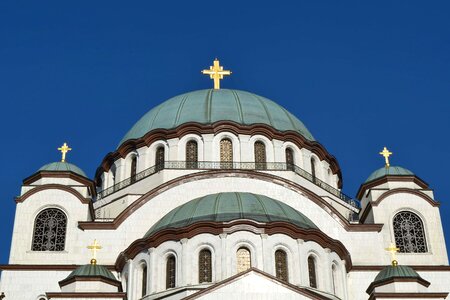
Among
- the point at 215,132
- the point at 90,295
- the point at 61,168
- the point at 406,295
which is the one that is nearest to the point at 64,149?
the point at 61,168

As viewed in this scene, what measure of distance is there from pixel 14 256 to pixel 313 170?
14.0 m

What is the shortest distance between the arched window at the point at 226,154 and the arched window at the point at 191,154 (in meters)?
1.13

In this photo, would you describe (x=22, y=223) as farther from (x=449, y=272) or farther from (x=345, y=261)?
(x=449, y=272)

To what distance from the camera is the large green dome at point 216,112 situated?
130 feet

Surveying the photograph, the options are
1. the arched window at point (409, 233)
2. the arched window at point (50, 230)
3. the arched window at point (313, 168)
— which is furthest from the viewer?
the arched window at point (313, 168)

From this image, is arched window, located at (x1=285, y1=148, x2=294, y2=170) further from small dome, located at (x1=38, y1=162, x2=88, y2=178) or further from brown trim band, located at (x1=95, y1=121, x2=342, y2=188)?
small dome, located at (x1=38, y1=162, x2=88, y2=178)

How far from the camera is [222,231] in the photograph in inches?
1181

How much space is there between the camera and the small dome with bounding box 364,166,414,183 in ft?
120

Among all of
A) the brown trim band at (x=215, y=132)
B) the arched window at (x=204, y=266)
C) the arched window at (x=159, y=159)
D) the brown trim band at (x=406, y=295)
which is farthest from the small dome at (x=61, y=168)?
the brown trim band at (x=406, y=295)

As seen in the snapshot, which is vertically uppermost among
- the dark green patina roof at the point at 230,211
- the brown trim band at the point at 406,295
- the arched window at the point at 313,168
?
the arched window at the point at 313,168

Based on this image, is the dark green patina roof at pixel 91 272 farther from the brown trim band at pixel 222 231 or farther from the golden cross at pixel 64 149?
the golden cross at pixel 64 149

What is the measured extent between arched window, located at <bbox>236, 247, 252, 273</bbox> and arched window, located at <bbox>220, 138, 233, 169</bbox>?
758 centimetres

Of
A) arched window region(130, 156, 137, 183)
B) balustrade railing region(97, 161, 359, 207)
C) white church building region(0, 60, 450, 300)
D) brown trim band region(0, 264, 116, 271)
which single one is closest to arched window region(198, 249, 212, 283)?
white church building region(0, 60, 450, 300)

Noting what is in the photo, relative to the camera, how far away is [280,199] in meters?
35.1
